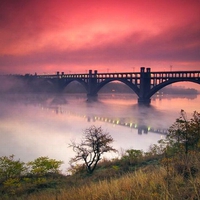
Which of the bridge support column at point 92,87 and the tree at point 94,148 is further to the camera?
the bridge support column at point 92,87

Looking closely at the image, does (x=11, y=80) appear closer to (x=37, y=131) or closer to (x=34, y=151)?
(x=37, y=131)

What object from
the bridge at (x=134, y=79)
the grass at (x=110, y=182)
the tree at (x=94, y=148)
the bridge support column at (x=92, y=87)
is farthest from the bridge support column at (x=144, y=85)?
the tree at (x=94, y=148)

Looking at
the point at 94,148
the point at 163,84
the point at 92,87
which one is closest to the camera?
the point at 94,148

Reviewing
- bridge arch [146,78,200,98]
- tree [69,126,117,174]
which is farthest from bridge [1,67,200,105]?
tree [69,126,117,174]

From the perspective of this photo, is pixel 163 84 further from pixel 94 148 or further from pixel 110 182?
pixel 110 182

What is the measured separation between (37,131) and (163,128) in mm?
18113

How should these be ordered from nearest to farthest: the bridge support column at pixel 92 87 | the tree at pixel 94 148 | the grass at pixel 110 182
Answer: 1. the grass at pixel 110 182
2. the tree at pixel 94 148
3. the bridge support column at pixel 92 87

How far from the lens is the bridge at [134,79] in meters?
52.5

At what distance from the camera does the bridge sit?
5252 centimetres

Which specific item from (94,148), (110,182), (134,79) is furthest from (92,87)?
(110,182)

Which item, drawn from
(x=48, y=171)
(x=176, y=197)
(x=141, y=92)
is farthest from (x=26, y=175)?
(x=141, y=92)

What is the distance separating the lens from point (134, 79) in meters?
64.8

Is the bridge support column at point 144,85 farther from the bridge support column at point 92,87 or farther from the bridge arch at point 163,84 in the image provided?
the bridge support column at point 92,87

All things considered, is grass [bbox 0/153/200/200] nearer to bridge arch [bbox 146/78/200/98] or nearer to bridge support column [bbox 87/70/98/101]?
bridge arch [bbox 146/78/200/98]
